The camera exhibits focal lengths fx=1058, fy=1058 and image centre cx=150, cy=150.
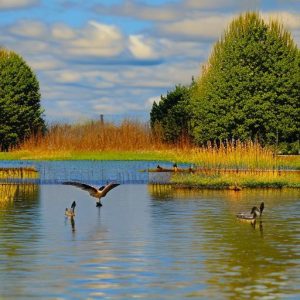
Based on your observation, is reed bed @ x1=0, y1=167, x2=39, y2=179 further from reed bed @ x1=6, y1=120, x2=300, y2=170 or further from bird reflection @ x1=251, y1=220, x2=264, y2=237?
bird reflection @ x1=251, y1=220, x2=264, y2=237

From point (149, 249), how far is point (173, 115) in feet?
216

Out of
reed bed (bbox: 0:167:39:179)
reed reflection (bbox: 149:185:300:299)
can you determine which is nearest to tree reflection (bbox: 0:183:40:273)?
reed reflection (bbox: 149:185:300:299)

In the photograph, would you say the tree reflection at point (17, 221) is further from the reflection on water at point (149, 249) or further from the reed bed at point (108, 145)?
the reed bed at point (108, 145)

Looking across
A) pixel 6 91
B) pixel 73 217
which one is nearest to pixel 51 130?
pixel 6 91

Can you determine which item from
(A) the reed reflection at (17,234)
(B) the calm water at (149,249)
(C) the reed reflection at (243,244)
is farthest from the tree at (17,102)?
(B) the calm water at (149,249)

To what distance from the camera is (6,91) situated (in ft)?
295

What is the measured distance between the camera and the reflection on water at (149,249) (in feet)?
56.4

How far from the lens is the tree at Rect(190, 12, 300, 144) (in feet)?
231

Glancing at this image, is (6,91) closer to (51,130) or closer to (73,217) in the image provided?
(51,130)

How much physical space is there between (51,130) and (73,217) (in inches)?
2106

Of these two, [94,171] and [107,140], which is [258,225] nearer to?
[94,171]

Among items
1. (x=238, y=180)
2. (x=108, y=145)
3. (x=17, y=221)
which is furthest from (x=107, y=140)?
(x=17, y=221)

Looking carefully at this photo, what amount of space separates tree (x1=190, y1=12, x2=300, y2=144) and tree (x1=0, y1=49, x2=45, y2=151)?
19.5m

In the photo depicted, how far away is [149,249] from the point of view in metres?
22.8
